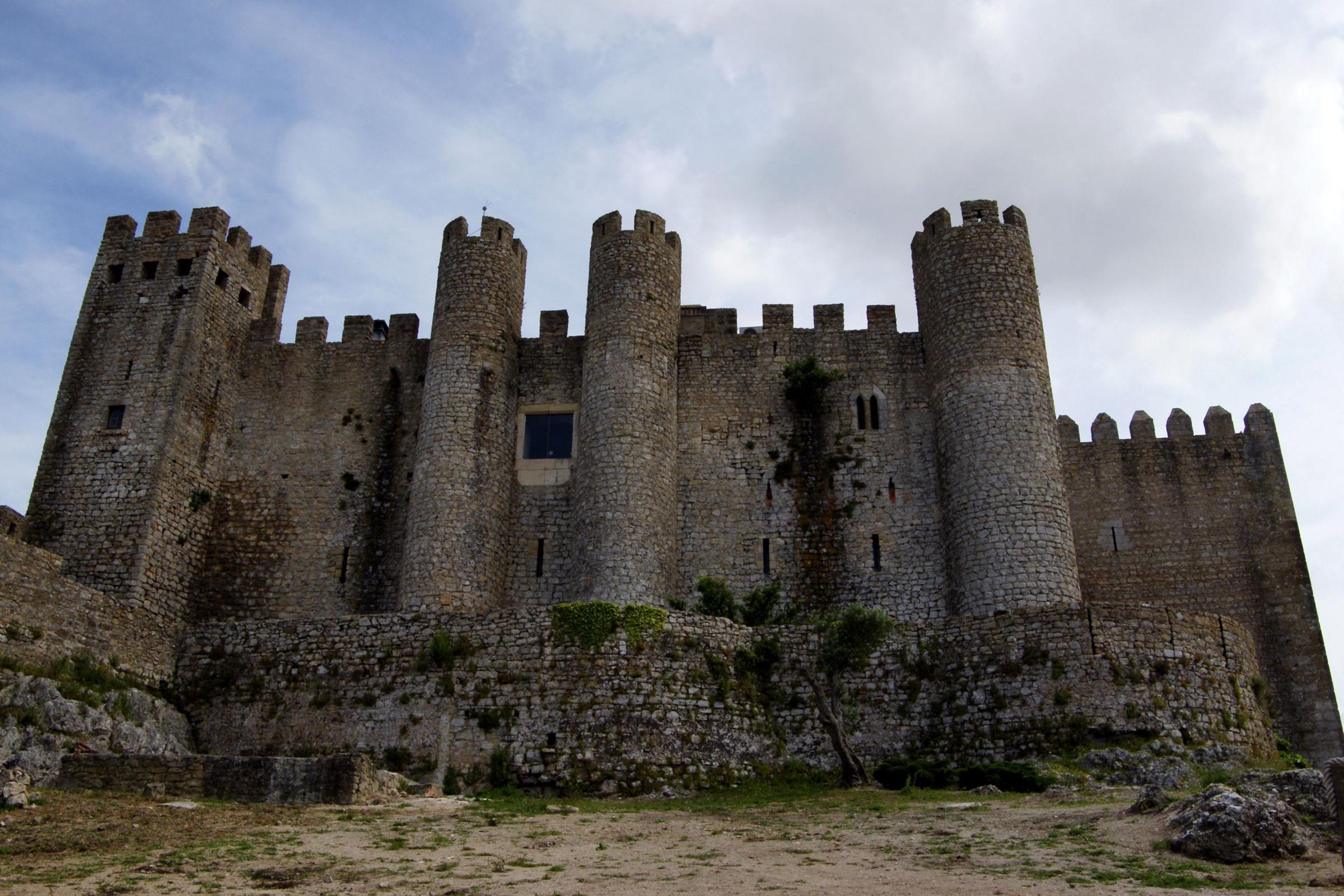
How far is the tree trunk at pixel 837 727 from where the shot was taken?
18953 mm

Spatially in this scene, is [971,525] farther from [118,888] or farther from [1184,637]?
[118,888]

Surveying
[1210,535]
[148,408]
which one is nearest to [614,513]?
[148,408]

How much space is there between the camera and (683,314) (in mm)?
30891

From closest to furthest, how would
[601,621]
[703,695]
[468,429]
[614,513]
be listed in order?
[703,695]
[601,621]
[614,513]
[468,429]

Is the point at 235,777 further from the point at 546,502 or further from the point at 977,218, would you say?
the point at 977,218

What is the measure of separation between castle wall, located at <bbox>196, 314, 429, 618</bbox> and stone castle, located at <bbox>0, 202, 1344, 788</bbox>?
80 mm

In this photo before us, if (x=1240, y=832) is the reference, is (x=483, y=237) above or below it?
above

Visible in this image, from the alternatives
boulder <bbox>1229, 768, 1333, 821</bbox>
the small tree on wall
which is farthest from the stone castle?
boulder <bbox>1229, 768, 1333, 821</bbox>

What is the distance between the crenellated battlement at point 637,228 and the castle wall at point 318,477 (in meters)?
5.78

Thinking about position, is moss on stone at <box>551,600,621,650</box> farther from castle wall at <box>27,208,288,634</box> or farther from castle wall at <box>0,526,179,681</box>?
castle wall at <box>27,208,288,634</box>

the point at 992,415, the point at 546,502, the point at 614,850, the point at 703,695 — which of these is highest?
the point at 992,415

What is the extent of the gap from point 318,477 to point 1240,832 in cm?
2308

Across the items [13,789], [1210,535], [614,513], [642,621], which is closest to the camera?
[13,789]

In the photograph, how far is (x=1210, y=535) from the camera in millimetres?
28500
